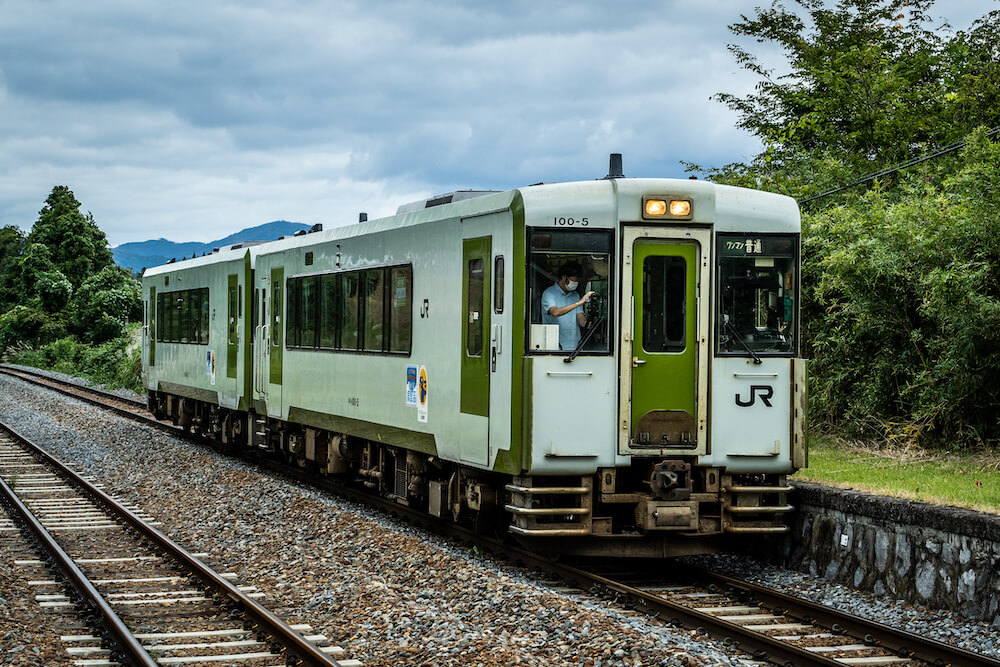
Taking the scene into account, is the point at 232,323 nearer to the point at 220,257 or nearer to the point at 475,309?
the point at 220,257

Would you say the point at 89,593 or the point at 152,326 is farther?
the point at 152,326

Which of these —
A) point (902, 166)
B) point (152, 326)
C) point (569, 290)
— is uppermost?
point (902, 166)

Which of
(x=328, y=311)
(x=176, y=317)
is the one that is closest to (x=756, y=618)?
(x=328, y=311)

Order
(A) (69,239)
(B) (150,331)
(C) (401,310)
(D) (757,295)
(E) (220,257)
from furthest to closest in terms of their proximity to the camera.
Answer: (A) (69,239), (B) (150,331), (E) (220,257), (C) (401,310), (D) (757,295)

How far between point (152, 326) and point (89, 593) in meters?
16.4

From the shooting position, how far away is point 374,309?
42.7ft

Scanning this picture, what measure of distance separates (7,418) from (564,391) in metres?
21.5

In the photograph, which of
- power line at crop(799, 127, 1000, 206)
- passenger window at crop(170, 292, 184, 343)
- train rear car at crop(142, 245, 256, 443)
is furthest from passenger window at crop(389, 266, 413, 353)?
passenger window at crop(170, 292, 184, 343)

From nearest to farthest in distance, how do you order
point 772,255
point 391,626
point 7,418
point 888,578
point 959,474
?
point 391,626, point 888,578, point 772,255, point 959,474, point 7,418

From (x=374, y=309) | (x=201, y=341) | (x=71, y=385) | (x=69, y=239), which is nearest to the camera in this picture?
(x=374, y=309)

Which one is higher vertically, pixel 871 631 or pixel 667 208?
pixel 667 208

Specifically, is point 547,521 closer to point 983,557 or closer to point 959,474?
point 983,557

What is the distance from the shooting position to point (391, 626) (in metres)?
8.16

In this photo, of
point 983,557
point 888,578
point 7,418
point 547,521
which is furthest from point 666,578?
point 7,418
